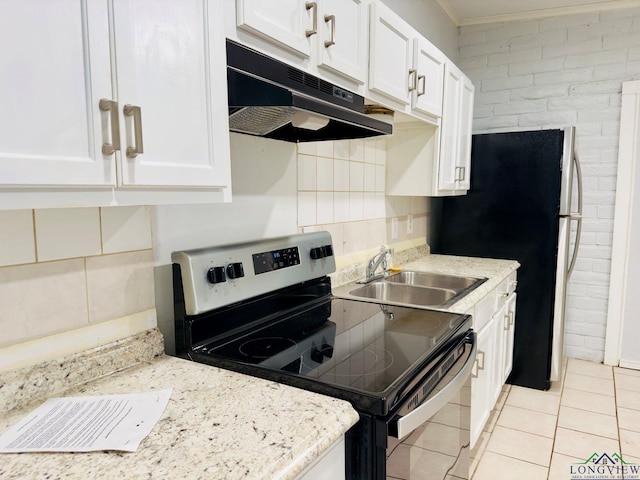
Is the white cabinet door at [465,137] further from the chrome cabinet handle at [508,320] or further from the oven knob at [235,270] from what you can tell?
the oven knob at [235,270]

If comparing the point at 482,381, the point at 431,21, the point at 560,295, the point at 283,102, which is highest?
the point at 431,21

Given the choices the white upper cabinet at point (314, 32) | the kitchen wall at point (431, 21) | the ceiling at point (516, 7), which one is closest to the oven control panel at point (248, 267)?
the white upper cabinet at point (314, 32)

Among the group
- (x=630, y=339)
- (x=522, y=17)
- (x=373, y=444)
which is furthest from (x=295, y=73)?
(x=630, y=339)

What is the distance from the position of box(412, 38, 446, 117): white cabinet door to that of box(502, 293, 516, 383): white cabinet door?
1.20 m

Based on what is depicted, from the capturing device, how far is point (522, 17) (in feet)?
10.5

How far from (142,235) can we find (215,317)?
0.31 meters

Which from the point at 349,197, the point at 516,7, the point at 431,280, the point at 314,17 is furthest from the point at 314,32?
the point at 516,7

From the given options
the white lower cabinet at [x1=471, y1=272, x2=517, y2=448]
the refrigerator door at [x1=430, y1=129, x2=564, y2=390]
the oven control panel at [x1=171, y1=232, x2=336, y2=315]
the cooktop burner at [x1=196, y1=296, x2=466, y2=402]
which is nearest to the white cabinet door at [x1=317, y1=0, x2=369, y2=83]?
the oven control panel at [x1=171, y1=232, x2=336, y2=315]

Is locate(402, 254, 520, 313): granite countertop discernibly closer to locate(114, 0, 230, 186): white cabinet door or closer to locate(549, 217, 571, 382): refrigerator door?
locate(549, 217, 571, 382): refrigerator door

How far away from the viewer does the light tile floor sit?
6.77ft

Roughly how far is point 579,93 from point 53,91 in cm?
341

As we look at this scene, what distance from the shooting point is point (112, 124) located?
2.44ft

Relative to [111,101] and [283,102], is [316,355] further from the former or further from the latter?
[111,101]

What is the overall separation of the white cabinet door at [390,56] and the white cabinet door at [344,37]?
5 cm
